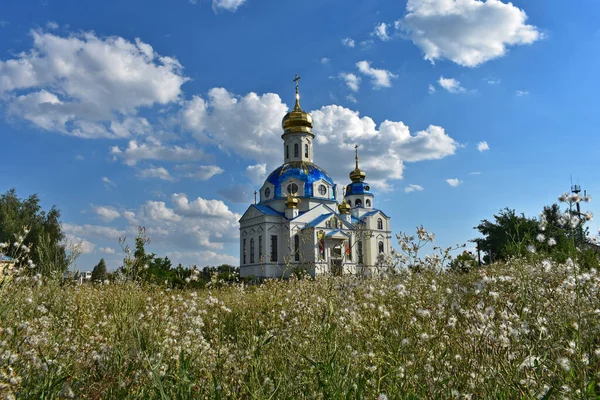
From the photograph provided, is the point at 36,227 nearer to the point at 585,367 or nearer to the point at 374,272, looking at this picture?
the point at 374,272

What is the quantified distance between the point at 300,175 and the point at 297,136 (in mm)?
5311

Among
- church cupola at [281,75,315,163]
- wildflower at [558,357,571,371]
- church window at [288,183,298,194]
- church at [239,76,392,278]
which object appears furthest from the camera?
church cupola at [281,75,315,163]

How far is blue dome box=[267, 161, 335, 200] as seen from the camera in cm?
4447

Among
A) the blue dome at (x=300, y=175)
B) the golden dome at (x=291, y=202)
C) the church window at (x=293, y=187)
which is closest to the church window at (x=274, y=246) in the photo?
the golden dome at (x=291, y=202)

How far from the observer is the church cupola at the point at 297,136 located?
47375 millimetres

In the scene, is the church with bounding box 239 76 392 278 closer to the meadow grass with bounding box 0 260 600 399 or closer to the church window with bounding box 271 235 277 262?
the church window with bounding box 271 235 277 262

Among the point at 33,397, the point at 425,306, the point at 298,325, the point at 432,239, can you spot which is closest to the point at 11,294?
the point at 33,397

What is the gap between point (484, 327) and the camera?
2729 millimetres

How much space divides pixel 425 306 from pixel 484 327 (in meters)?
0.92

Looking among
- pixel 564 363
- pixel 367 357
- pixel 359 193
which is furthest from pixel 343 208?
pixel 564 363

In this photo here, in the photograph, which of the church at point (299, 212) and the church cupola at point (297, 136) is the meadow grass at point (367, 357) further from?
the church cupola at point (297, 136)

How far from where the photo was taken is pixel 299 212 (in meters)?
43.6

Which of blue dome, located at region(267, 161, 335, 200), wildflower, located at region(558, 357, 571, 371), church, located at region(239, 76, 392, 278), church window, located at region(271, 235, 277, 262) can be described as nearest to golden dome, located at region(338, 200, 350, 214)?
A: church, located at region(239, 76, 392, 278)

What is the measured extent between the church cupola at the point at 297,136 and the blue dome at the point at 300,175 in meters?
1.11
